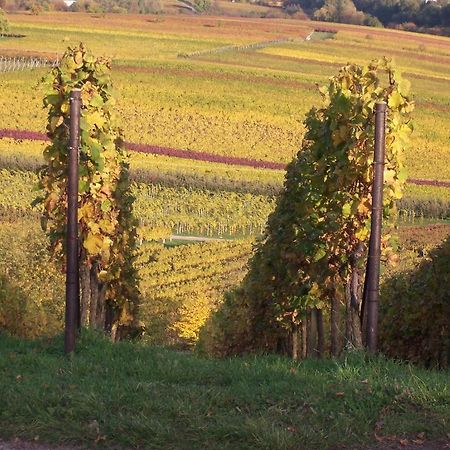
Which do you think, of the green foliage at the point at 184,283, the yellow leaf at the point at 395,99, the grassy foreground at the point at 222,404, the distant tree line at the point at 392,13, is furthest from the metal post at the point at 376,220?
the distant tree line at the point at 392,13

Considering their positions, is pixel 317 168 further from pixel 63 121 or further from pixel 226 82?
pixel 226 82

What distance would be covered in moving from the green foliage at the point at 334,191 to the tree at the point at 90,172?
2357mm

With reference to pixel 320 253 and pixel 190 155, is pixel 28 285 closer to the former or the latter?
pixel 320 253

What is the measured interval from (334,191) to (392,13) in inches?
4451

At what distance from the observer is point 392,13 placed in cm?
12006

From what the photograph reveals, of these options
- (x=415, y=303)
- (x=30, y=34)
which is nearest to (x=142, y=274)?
(x=415, y=303)

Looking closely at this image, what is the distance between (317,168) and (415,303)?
2658 mm

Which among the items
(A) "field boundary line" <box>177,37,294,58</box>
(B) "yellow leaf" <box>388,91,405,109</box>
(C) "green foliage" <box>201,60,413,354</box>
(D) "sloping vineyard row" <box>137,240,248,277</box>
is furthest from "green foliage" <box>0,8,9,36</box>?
(B) "yellow leaf" <box>388,91,405,109</box>

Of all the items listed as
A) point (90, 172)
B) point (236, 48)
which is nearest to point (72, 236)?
point (90, 172)

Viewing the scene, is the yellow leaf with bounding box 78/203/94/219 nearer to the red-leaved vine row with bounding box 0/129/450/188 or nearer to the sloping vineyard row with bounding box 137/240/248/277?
the sloping vineyard row with bounding box 137/240/248/277

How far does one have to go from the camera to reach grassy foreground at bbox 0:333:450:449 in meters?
6.24

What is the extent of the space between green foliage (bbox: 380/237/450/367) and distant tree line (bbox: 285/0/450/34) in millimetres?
100121

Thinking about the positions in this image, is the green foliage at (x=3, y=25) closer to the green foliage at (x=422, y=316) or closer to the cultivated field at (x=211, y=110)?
the cultivated field at (x=211, y=110)

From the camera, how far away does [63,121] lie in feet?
37.3
